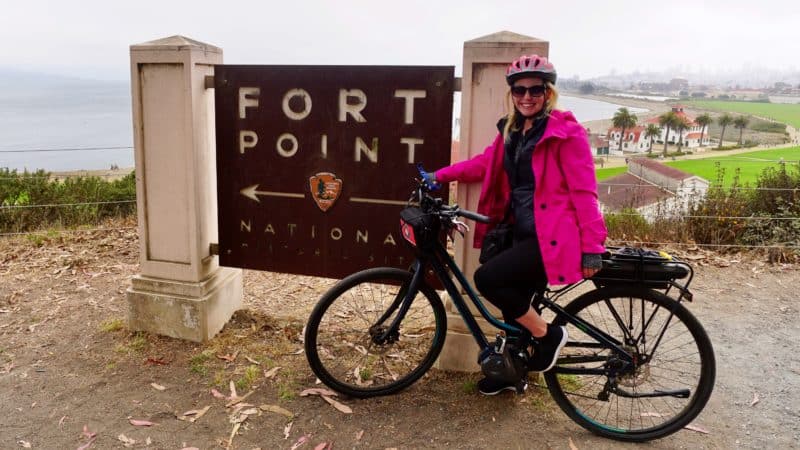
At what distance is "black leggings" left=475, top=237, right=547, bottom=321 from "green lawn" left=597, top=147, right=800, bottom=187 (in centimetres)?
673

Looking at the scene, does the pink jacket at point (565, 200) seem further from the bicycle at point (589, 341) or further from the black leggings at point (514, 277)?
the bicycle at point (589, 341)

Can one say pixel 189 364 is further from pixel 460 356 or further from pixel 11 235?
pixel 11 235

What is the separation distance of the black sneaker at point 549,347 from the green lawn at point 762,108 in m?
14.9

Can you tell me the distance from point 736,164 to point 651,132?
10.8ft

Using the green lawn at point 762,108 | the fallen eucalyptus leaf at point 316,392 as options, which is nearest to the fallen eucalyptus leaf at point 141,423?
the fallen eucalyptus leaf at point 316,392

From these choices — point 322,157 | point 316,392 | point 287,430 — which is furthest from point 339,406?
point 322,157

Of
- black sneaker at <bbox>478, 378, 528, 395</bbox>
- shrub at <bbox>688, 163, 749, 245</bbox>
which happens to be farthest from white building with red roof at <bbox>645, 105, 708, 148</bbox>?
black sneaker at <bbox>478, 378, 528, 395</bbox>

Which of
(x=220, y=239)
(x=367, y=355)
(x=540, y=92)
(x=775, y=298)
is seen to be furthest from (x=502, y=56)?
(x=775, y=298)

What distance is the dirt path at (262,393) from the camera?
11.3ft

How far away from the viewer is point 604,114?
10094mm

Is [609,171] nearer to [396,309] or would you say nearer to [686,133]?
[686,133]

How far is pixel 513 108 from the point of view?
3.32 meters

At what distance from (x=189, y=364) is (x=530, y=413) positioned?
2.41m

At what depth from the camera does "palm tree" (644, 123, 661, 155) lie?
1316cm
